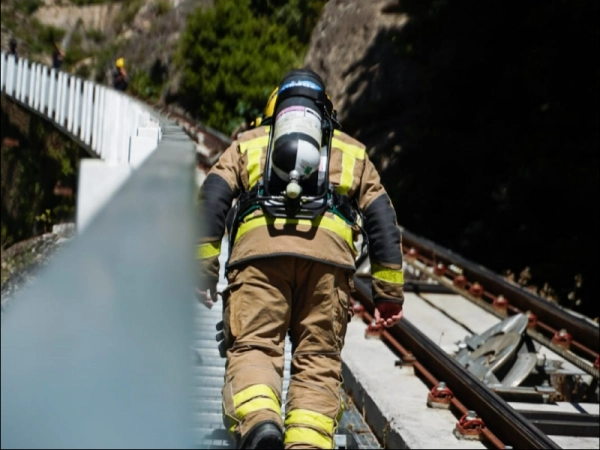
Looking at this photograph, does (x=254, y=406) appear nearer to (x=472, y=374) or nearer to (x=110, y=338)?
(x=110, y=338)

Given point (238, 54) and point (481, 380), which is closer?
point (481, 380)

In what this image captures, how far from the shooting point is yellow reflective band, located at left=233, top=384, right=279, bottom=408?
4289 millimetres

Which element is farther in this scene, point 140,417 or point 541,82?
point 541,82

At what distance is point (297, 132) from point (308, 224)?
0.38 m

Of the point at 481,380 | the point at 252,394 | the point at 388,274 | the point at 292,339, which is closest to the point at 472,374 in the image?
the point at 481,380

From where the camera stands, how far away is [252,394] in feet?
Answer: 14.1

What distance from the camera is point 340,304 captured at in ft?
15.1

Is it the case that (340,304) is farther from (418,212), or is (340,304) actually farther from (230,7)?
(230,7)

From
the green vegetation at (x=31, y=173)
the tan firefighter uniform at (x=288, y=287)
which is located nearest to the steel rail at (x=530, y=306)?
the tan firefighter uniform at (x=288, y=287)

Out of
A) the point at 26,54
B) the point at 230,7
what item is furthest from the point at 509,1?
the point at 26,54

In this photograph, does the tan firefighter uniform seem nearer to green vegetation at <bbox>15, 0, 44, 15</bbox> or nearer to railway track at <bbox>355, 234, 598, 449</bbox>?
railway track at <bbox>355, 234, 598, 449</bbox>

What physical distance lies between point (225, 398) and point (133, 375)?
9.59ft

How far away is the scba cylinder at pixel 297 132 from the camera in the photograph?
439 cm

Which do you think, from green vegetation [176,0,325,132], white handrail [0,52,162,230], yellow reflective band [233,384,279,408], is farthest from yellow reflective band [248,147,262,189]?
green vegetation [176,0,325,132]
